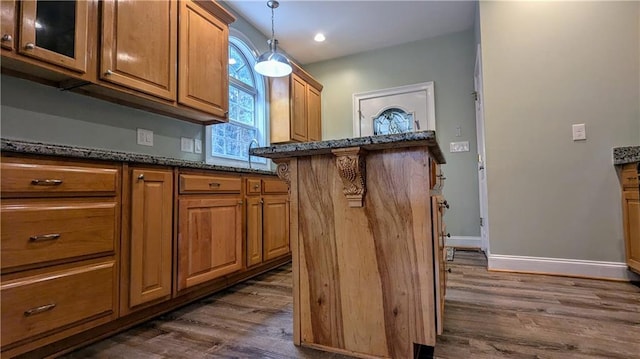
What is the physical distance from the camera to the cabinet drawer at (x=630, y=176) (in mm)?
2131

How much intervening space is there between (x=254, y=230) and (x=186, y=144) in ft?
3.14

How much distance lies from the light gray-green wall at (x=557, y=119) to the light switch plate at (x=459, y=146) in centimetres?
109

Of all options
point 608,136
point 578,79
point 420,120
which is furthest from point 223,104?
point 608,136

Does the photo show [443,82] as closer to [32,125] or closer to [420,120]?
[420,120]

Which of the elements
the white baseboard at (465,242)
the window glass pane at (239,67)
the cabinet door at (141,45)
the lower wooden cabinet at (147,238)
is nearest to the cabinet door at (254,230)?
the lower wooden cabinet at (147,238)

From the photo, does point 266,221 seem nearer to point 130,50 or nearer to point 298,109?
point 130,50

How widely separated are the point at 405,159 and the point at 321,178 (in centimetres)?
36

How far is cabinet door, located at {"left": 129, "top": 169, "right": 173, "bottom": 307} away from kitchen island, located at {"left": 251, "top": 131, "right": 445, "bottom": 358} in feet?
2.16

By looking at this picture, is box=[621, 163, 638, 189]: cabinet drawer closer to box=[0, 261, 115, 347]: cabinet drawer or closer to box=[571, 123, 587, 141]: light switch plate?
box=[571, 123, 587, 141]: light switch plate

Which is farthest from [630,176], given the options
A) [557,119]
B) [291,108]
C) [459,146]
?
[291,108]

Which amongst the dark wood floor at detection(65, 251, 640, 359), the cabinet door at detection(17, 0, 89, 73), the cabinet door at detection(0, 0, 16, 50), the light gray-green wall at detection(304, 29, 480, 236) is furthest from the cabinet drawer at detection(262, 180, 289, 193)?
the light gray-green wall at detection(304, 29, 480, 236)

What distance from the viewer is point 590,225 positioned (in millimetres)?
2406

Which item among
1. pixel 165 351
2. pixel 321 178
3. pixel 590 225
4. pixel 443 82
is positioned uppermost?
pixel 443 82

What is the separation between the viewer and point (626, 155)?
222cm
